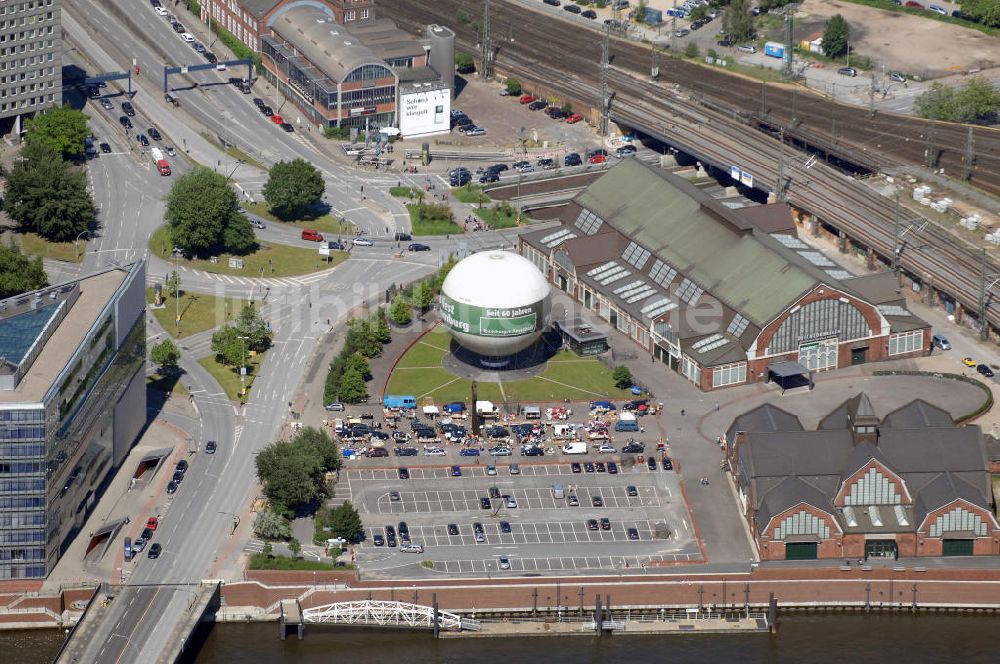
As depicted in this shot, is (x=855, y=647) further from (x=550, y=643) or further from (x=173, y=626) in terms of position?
(x=173, y=626)

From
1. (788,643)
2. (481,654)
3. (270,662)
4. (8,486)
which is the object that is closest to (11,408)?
(8,486)

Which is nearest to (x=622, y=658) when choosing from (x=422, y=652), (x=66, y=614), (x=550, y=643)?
(x=550, y=643)

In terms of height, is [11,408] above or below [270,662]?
above

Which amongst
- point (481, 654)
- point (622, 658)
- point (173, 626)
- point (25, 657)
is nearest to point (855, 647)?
point (622, 658)

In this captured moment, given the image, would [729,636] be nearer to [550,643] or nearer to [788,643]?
[788,643]

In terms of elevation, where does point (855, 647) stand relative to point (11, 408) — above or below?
below
